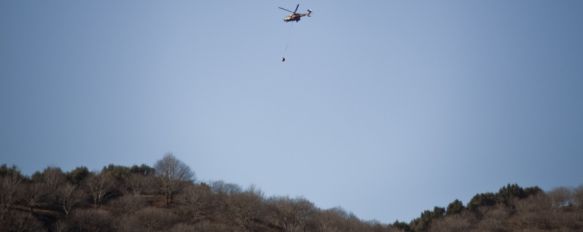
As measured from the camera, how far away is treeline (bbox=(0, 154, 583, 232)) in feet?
209

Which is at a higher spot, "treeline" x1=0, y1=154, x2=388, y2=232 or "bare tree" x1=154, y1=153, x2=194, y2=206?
"bare tree" x1=154, y1=153, x2=194, y2=206

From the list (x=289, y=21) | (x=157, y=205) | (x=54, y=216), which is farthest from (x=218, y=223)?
(x=289, y=21)

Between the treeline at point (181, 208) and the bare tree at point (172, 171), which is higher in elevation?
the bare tree at point (172, 171)

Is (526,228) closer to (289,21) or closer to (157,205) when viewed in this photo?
(289,21)

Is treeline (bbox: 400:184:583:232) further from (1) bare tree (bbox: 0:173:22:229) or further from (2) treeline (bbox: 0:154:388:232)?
(1) bare tree (bbox: 0:173:22:229)

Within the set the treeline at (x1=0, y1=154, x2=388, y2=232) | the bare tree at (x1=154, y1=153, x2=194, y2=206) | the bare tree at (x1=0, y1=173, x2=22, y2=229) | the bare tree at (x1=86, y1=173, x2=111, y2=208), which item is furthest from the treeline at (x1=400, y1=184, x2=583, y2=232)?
the bare tree at (x1=0, y1=173, x2=22, y2=229)

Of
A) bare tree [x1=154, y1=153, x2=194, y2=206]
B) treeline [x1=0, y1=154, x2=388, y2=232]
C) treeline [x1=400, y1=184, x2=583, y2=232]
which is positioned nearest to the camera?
treeline [x1=0, y1=154, x2=388, y2=232]

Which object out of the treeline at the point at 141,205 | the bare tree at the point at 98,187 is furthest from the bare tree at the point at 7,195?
the bare tree at the point at 98,187

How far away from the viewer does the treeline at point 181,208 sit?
209ft

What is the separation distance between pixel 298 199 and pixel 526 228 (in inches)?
1666

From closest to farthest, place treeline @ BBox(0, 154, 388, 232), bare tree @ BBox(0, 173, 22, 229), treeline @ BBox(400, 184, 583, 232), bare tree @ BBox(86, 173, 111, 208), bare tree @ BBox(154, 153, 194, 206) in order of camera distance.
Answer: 1. bare tree @ BBox(0, 173, 22, 229)
2. treeline @ BBox(0, 154, 388, 232)
3. bare tree @ BBox(86, 173, 111, 208)
4. treeline @ BBox(400, 184, 583, 232)
5. bare tree @ BBox(154, 153, 194, 206)

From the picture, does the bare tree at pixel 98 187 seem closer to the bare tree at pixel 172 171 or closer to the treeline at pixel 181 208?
the treeline at pixel 181 208

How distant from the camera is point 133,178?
3487 inches

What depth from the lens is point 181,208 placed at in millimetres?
77750
